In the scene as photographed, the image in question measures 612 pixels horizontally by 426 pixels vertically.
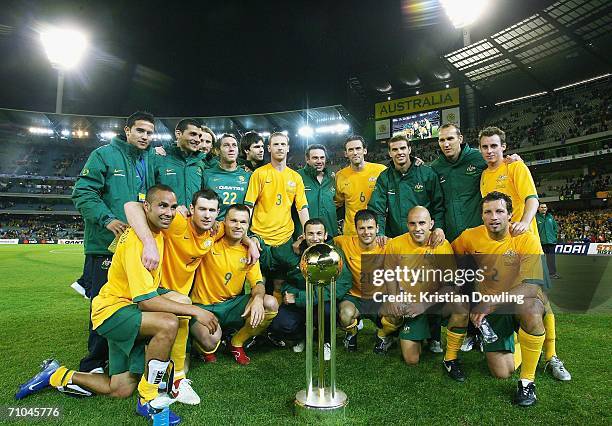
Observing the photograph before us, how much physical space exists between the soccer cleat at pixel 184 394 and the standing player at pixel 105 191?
872 mm

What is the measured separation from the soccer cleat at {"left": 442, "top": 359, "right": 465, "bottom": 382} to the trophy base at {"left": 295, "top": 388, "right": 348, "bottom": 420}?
47.5 inches

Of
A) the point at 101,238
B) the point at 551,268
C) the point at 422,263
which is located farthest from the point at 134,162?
the point at 551,268

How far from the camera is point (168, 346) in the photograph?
262 cm

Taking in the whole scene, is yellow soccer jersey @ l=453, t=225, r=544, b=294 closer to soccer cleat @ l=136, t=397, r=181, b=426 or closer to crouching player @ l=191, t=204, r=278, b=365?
crouching player @ l=191, t=204, r=278, b=365

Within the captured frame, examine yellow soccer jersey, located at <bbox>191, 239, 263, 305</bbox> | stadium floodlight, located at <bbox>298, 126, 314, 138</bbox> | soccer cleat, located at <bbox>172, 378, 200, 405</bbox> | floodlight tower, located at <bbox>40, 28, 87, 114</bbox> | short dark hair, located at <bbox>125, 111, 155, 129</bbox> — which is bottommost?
soccer cleat, located at <bbox>172, 378, 200, 405</bbox>

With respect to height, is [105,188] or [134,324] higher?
[105,188]

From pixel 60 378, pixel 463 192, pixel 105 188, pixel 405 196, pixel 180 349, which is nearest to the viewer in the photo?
pixel 60 378

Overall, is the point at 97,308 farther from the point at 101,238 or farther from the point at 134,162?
the point at 134,162

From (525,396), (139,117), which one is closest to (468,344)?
(525,396)

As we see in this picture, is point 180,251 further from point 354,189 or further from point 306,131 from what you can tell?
point 306,131

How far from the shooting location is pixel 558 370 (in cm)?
314

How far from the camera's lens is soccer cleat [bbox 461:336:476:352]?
13.2ft

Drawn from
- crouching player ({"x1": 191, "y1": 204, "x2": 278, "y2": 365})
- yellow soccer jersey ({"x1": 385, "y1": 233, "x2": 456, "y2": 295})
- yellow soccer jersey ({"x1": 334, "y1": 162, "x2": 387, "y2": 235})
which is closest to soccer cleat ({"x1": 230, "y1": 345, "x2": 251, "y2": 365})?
crouching player ({"x1": 191, "y1": 204, "x2": 278, "y2": 365})

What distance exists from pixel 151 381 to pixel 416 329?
7.81 feet
